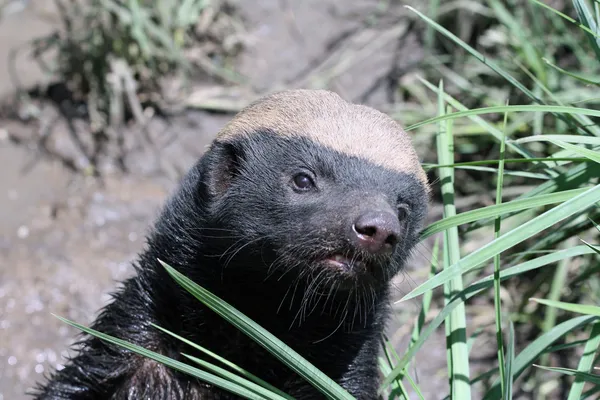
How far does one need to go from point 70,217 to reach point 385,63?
8.81 ft

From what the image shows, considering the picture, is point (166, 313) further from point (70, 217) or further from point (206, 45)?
point (206, 45)

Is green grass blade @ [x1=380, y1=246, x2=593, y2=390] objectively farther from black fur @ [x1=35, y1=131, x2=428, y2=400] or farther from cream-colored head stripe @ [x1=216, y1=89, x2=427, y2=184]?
cream-colored head stripe @ [x1=216, y1=89, x2=427, y2=184]

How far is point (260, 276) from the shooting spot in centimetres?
318

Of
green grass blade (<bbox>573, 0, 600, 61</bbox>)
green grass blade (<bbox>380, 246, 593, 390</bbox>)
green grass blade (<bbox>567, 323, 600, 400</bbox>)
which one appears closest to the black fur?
green grass blade (<bbox>380, 246, 593, 390</bbox>)

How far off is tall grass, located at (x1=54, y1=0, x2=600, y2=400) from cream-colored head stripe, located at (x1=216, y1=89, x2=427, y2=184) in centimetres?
16

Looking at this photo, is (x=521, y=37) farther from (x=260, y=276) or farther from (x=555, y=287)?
(x=260, y=276)

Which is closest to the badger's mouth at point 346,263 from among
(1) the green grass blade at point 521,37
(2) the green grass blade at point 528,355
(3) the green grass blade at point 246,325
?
(3) the green grass blade at point 246,325

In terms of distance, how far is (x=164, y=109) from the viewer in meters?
6.48

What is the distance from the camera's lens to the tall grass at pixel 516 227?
2.62 metres

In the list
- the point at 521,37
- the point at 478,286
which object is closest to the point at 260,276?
the point at 478,286

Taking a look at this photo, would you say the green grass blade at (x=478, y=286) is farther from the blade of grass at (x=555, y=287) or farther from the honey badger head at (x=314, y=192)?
the blade of grass at (x=555, y=287)

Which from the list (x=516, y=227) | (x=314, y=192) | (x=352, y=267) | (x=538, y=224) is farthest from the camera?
(x=314, y=192)

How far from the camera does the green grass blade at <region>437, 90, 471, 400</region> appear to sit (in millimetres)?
2818

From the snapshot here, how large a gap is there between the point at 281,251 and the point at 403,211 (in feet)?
1.55
